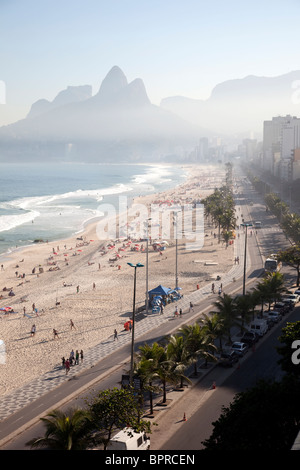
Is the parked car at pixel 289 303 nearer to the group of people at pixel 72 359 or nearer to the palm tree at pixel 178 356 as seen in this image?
the palm tree at pixel 178 356

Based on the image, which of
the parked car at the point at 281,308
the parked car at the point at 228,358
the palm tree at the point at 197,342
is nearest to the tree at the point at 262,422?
the palm tree at the point at 197,342

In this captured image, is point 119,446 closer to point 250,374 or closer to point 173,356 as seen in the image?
point 173,356

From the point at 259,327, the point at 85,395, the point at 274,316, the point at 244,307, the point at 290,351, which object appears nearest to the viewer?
the point at 290,351

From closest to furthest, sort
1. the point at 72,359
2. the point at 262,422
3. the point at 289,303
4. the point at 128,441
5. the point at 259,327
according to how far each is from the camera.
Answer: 1. the point at 262,422
2. the point at 128,441
3. the point at 72,359
4. the point at 259,327
5. the point at 289,303

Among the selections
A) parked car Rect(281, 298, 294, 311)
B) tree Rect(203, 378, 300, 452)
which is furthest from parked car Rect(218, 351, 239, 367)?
parked car Rect(281, 298, 294, 311)

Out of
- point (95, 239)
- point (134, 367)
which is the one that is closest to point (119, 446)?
point (134, 367)

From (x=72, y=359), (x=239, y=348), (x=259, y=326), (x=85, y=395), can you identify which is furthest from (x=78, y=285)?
(x=85, y=395)

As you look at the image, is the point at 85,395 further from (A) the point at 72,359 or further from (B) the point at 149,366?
(A) the point at 72,359
